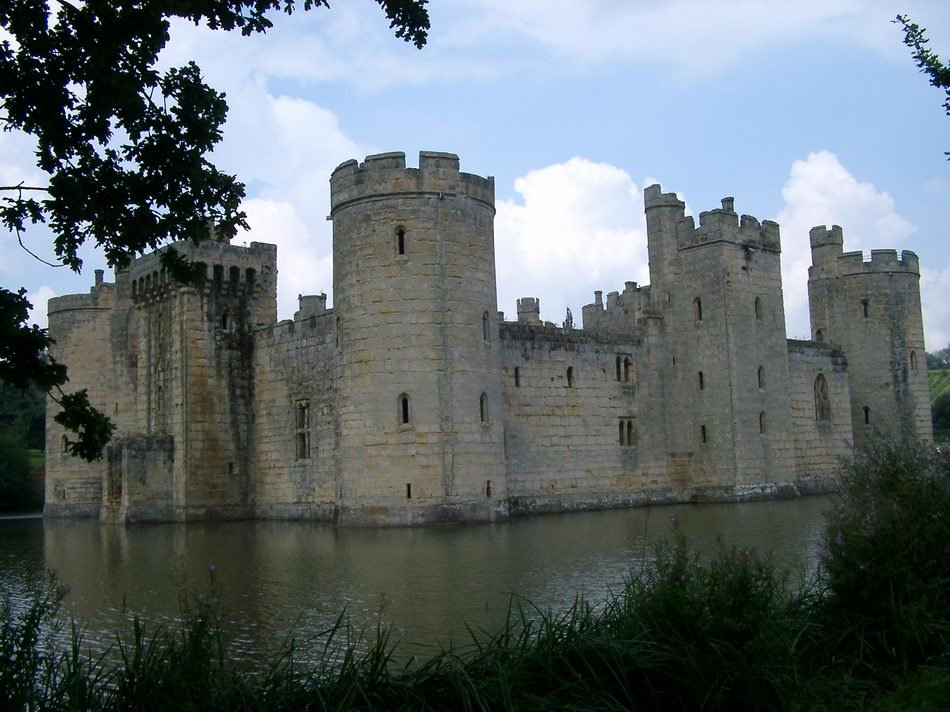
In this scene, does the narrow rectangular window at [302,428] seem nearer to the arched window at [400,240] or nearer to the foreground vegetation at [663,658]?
the arched window at [400,240]

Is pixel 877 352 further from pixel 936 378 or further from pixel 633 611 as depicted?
pixel 936 378

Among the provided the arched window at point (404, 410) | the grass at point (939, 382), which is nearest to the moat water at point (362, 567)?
the arched window at point (404, 410)

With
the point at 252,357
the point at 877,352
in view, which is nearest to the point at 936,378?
the point at 877,352

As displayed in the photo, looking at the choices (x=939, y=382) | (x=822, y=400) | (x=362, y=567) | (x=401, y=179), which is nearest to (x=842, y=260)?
(x=822, y=400)

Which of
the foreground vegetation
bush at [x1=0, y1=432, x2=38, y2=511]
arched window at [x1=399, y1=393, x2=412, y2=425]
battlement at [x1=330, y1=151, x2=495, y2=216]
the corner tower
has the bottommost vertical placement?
the foreground vegetation

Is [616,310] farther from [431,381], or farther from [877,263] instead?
[431,381]

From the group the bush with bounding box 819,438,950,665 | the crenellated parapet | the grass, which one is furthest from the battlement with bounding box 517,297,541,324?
the grass

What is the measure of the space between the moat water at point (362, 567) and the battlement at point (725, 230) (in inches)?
393

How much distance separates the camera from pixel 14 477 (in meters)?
46.8

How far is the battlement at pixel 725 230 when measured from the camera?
34.5m

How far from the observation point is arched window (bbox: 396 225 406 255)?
26.2 m

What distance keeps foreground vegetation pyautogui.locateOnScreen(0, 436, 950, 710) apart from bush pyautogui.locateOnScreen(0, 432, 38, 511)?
41650mm

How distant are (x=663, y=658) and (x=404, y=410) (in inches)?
730

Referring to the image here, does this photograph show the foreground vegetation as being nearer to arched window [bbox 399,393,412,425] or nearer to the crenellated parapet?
arched window [bbox 399,393,412,425]
